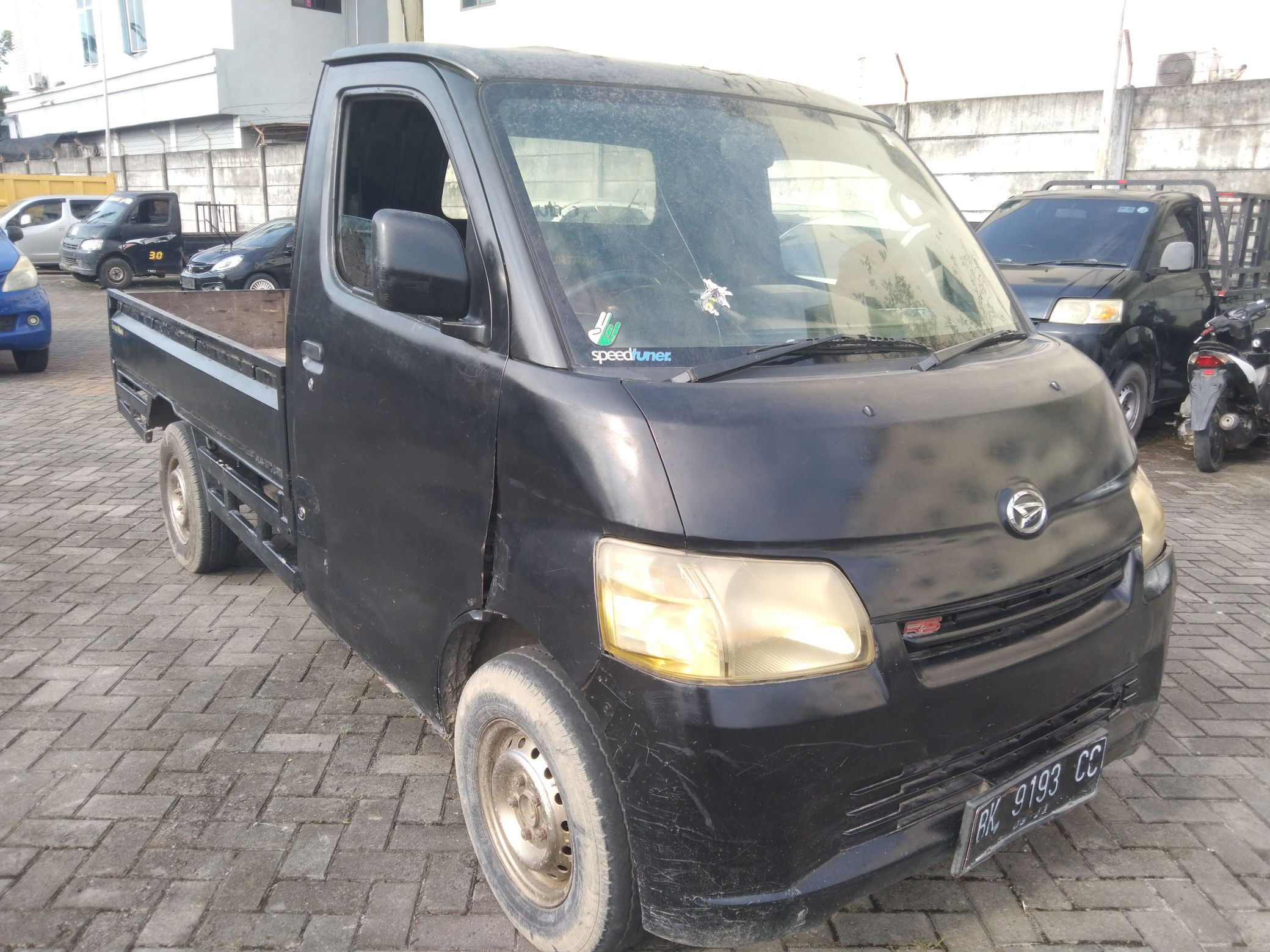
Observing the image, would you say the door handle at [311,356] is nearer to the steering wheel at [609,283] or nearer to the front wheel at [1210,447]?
the steering wheel at [609,283]

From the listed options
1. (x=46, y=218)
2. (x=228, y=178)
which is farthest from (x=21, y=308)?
(x=228, y=178)

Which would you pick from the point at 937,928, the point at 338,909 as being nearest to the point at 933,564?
the point at 937,928

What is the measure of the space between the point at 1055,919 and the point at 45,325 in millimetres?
11180

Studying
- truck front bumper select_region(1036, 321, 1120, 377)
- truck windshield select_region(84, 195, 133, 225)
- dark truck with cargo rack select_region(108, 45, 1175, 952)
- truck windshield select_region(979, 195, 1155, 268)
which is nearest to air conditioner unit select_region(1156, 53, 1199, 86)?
truck windshield select_region(979, 195, 1155, 268)

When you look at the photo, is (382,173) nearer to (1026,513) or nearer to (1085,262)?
(1026,513)

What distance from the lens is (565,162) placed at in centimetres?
265

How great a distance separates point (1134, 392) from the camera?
803 cm

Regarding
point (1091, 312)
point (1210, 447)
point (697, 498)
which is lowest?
point (1210, 447)

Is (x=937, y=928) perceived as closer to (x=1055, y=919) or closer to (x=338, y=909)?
(x=1055, y=919)

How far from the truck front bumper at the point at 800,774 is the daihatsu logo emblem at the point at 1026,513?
0.26 m

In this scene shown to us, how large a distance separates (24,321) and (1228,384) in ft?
36.3

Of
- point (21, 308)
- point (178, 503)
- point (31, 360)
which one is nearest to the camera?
point (178, 503)

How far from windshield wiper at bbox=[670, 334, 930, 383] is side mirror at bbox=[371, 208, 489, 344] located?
557mm

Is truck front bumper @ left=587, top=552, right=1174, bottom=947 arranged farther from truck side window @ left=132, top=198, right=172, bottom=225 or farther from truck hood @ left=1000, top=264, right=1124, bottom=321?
truck side window @ left=132, top=198, right=172, bottom=225
